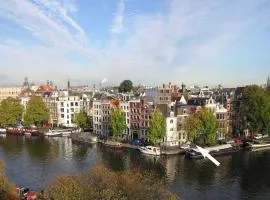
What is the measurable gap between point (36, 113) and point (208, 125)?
57157 mm

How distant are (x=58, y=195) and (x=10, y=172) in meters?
36.3

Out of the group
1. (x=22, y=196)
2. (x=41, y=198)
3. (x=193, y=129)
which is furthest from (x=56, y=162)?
(x=41, y=198)

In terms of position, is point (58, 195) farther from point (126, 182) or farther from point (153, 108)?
point (153, 108)

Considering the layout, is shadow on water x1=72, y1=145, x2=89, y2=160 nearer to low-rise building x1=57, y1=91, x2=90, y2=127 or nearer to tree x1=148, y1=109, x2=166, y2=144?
tree x1=148, y1=109, x2=166, y2=144

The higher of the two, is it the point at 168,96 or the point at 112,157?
the point at 168,96

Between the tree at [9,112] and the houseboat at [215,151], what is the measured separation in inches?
2623

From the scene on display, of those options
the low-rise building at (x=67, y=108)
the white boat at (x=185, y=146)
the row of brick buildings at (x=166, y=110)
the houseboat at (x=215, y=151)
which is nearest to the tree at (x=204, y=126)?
the white boat at (x=185, y=146)

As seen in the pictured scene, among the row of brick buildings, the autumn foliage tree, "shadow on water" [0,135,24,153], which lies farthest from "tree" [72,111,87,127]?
the autumn foliage tree

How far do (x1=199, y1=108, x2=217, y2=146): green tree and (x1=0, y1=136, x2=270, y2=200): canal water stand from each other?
6.29 metres

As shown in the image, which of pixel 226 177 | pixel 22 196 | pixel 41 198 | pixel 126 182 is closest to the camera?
pixel 126 182

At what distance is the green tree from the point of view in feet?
269

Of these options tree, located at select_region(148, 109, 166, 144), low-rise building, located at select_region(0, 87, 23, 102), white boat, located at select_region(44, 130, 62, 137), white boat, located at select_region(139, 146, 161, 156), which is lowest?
white boat, located at select_region(139, 146, 161, 156)

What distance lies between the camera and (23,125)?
12206cm

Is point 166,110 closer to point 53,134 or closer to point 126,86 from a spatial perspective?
point 53,134
